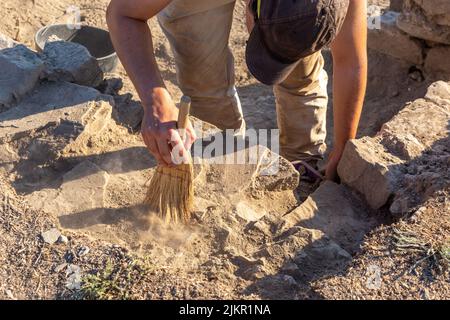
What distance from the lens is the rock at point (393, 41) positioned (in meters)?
4.95

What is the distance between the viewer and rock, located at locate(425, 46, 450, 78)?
4.86 meters

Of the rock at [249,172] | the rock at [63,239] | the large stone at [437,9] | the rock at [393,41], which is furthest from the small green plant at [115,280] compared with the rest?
the rock at [393,41]

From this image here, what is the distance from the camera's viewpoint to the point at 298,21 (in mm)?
2758

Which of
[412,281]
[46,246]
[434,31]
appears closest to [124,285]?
[46,246]

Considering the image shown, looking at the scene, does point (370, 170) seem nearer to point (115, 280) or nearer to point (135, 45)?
point (135, 45)

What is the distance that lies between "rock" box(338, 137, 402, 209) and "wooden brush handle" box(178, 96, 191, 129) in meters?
0.97

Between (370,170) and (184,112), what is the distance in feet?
3.42

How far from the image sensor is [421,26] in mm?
4715

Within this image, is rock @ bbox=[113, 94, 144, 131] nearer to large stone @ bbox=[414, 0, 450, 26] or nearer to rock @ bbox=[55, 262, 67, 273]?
rock @ bbox=[55, 262, 67, 273]

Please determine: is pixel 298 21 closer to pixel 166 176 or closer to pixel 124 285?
pixel 166 176

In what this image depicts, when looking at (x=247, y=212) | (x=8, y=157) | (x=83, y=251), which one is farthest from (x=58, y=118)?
(x=247, y=212)

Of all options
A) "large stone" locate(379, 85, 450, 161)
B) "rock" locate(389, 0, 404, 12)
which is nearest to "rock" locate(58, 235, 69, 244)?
"large stone" locate(379, 85, 450, 161)

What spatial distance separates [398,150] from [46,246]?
183 centimetres
